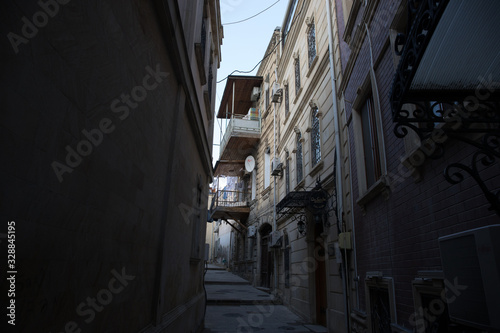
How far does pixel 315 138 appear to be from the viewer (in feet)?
30.9

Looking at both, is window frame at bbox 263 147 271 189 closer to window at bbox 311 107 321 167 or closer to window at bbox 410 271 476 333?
window at bbox 311 107 321 167

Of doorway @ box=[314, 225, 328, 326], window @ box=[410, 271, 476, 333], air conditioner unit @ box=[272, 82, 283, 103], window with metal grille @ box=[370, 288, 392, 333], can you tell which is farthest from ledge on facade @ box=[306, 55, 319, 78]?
window @ box=[410, 271, 476, 333]

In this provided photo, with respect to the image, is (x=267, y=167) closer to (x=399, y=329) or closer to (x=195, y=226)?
(x=195, y=226)

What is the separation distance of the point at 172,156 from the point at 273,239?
9.22 m

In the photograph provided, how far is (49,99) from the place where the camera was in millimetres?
1617

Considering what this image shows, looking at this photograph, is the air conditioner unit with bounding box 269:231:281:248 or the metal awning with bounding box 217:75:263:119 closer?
the air conditioner unit with bounding box 269:231:281:248

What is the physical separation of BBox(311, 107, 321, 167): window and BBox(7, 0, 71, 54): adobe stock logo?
7.89 m

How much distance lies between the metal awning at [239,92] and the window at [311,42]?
312 inches

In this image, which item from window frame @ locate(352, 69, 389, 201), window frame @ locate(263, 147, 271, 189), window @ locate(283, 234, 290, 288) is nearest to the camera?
window frame @ locate(352, 69, 389, 201)

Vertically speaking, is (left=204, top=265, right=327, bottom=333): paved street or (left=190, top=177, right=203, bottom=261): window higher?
(left=190, top=177, right=203, bottom=261): window

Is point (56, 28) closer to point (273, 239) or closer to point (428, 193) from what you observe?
point (428, 193)

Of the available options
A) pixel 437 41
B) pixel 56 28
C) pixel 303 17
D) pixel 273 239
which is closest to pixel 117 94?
pixel 56 28

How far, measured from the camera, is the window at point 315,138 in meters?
9.05

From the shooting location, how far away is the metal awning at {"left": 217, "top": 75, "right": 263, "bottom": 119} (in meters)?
19.0
